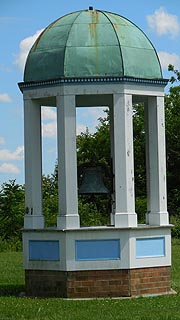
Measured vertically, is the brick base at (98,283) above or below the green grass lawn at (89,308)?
above

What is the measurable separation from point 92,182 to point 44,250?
160cm

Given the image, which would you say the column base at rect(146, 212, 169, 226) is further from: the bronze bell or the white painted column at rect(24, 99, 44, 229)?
the white painted column at rect(24, 99, 44, 229)

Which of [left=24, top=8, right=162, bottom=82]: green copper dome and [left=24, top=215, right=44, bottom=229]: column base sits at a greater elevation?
[left=24, top=8, right=162, bottom=82]: green copper dome

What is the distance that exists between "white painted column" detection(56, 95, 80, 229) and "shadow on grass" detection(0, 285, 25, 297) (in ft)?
6.05

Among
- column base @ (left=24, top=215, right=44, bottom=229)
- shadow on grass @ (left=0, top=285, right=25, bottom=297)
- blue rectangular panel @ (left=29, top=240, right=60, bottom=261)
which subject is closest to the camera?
blue rectangular panel @ (left=29, top=240, right=60, bottom=261)

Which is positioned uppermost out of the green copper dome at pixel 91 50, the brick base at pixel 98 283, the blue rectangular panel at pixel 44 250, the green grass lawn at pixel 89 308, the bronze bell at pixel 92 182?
the green copper dome at pixel 91 50

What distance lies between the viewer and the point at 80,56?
15828 millimetres

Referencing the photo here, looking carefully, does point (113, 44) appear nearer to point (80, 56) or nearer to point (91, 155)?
point (80, 56)

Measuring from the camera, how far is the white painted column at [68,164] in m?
15.7

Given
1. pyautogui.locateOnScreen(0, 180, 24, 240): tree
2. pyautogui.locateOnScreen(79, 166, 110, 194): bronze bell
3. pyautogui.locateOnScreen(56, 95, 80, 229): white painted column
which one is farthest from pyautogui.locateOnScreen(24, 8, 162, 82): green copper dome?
pyautogui.locateOnScreen(0, 180, 24, 240): tree

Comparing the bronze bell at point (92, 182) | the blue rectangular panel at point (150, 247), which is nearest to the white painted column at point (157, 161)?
the blue rectangular panel at point (150, 247)

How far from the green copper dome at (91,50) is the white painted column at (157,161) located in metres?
0.60

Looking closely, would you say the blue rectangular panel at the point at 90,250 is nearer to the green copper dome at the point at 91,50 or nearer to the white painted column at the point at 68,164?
the white painted column at the point at 68,164

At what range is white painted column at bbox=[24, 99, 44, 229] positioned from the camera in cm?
1652
